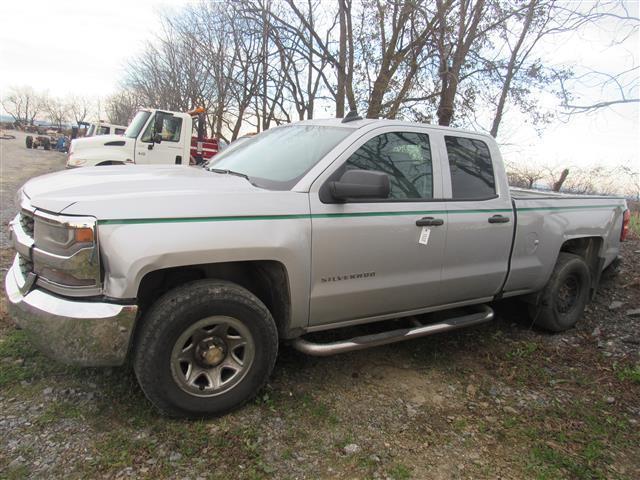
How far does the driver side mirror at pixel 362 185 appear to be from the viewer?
2801 mm

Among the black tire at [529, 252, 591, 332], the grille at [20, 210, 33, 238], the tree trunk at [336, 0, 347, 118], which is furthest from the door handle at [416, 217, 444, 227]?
the tree trunk at [336, 0, 347, 118]

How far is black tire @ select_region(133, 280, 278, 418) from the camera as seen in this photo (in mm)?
2504

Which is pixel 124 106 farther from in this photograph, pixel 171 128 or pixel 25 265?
pixel 25 265

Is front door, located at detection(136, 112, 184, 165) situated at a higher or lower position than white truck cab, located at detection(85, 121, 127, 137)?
lower

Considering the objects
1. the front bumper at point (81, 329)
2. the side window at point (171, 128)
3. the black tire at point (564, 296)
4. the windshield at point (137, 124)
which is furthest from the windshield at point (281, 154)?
the windshield at point (137, 124)

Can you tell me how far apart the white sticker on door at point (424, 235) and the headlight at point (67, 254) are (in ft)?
7.09

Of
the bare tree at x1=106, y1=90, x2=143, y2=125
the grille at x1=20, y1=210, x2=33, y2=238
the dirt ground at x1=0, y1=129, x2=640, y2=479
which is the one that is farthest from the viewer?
the bare tree at x1=106, y1=90, x2=143, y2=125

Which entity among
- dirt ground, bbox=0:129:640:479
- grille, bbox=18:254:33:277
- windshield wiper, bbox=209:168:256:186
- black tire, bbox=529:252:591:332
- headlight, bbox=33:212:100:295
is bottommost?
dirt ground, bbox=0:129:640:479

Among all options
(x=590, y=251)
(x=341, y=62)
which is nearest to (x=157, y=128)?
(x=341, y=62)

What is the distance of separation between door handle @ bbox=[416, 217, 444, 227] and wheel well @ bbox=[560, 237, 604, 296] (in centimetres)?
221

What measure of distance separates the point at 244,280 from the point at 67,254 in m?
1.10

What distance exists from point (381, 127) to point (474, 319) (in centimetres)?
180

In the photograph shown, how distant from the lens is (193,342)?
266 cm

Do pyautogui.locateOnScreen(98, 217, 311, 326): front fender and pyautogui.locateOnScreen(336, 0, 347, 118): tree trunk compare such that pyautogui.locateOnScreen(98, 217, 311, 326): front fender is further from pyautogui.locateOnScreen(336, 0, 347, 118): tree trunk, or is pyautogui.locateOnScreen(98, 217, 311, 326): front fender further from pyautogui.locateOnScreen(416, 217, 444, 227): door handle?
pyautogui.locateOnScreen(336, 0, 347, 118): tree trunk
